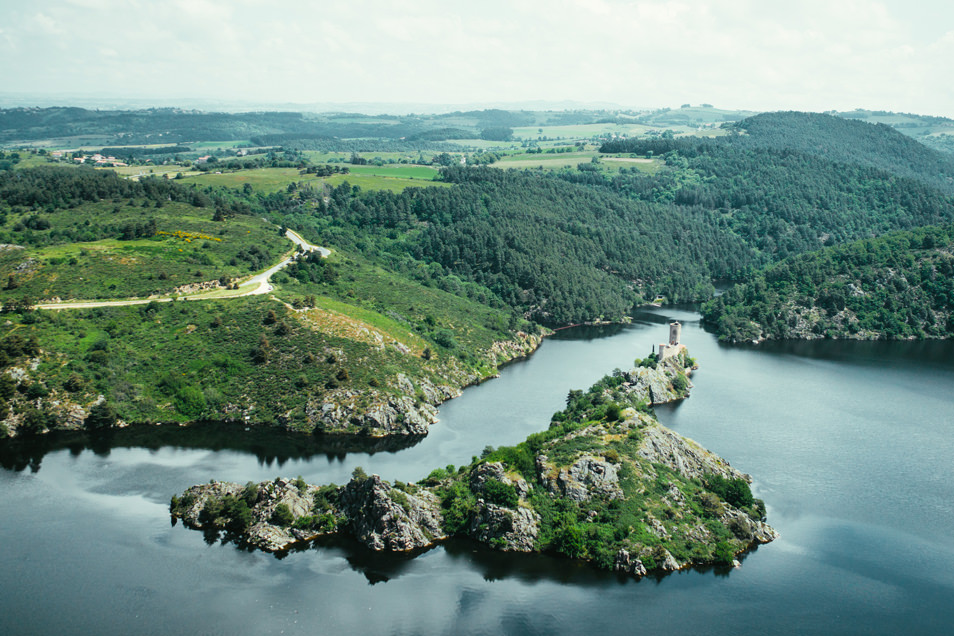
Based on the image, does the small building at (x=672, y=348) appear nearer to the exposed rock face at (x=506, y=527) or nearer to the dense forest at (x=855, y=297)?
the dense forest at (x=855, y=297)

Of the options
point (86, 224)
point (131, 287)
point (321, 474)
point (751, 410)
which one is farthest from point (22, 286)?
point (751, 410)

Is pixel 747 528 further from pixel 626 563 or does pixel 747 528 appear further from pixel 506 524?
pixel 506 524

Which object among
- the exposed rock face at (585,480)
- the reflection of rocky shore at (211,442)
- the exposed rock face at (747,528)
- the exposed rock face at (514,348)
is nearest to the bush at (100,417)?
the reflection of rocky shore at (211,442)

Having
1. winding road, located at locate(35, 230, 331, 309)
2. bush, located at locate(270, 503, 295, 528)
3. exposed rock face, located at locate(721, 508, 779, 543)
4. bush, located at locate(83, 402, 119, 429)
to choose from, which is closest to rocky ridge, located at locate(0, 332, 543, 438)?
bush, located at locate(83, 402, 119, 429)

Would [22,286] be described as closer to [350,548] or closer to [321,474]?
[321,474]

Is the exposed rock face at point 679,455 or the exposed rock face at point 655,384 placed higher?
the exposed rock face at point 679,455

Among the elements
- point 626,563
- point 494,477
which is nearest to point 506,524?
point 494,477
